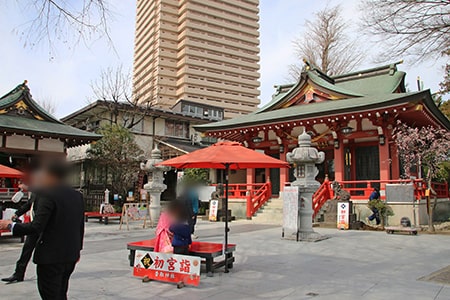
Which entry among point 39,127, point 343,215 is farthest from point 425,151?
point 39,127

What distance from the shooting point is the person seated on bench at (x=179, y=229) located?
583cm

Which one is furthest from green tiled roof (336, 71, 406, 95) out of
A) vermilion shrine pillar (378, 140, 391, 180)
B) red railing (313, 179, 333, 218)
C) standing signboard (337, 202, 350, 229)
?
standing signboard (337, 202, 350, 229)

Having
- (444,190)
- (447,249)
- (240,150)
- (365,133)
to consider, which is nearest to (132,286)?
(240,150)

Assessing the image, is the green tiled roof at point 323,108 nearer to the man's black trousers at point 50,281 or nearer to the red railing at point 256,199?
the red railing at point 256,199

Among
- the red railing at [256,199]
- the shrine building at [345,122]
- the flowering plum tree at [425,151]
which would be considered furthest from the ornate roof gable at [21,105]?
the flowering plum tree at [425,151]

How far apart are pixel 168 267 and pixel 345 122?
14340 millimetres

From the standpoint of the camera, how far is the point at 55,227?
3420mm

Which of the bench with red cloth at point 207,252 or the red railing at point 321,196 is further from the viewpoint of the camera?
the red railing at point 321,196

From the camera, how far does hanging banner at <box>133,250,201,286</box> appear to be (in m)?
5.43

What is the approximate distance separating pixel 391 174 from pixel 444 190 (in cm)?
442

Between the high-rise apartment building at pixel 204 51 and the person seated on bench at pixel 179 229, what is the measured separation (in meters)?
60.6

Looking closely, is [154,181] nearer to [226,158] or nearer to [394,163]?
[226,158]

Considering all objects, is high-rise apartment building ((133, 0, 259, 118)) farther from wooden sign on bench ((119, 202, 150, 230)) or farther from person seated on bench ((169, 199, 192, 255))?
person seated on bench ((169, 199, 192, 255))

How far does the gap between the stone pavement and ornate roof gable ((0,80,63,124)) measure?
10.6 metres
